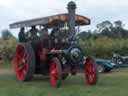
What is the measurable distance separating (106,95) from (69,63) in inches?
155

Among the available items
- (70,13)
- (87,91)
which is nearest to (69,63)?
(70,13)

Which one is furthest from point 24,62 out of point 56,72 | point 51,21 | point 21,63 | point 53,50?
point 56,72

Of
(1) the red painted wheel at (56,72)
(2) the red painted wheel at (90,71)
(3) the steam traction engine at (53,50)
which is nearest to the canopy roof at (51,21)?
(3) the steam traction engine at (53,50)

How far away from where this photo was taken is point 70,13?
695 inches

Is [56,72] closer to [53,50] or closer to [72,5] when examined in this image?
[53,50]

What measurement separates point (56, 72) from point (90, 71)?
1.44 meters

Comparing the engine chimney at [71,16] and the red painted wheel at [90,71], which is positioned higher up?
the engine chimney at [71,16]

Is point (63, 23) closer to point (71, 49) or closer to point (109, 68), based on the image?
point (71, 49)

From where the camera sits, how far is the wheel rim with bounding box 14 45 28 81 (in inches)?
756

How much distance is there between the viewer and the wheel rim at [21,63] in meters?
19.2

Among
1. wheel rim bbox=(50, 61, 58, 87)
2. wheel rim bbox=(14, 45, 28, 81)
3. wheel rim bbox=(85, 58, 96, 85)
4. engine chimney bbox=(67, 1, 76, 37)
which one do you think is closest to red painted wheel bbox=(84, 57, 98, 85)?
wheel rim bbox=(85, 58, 96, 85)

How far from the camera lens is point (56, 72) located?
1648 cm

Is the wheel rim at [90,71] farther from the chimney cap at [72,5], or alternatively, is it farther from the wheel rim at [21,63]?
the wheel rim at [21,63]

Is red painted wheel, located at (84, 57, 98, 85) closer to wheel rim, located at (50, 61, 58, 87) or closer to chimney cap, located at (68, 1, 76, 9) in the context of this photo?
wheel rim, located at (50, 61, 58, 87)
